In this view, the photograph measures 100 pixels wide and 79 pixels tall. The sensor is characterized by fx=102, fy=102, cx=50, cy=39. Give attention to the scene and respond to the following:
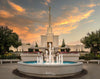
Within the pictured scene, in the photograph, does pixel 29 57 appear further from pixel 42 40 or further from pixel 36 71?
pixel 42 40

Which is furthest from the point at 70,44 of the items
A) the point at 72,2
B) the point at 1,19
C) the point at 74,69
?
the point at 74,69

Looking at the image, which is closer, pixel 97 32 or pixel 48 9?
pixel 97 32

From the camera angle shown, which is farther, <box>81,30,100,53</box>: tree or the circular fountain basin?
<box>81,30,100,53</box>: tree

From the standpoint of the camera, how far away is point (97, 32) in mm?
28453

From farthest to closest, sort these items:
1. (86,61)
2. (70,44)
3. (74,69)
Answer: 1. (70,44)
2. (86,61)
3. (74,69)

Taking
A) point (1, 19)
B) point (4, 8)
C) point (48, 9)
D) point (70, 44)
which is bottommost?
point (70, 44)

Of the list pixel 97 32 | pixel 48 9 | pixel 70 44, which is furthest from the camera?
pixel 70 44

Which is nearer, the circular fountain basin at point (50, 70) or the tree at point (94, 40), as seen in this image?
the circular fountain basin at point (50, 70)

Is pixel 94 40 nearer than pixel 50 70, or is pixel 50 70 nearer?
pixel 50 70

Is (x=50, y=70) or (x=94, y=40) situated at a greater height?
(x=94, y=40)

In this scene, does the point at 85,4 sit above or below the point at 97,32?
above

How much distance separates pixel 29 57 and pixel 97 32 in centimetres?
1974

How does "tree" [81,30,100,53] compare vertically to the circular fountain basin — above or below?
above

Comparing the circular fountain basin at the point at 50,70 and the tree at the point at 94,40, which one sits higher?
the tree at the point at 94,40
